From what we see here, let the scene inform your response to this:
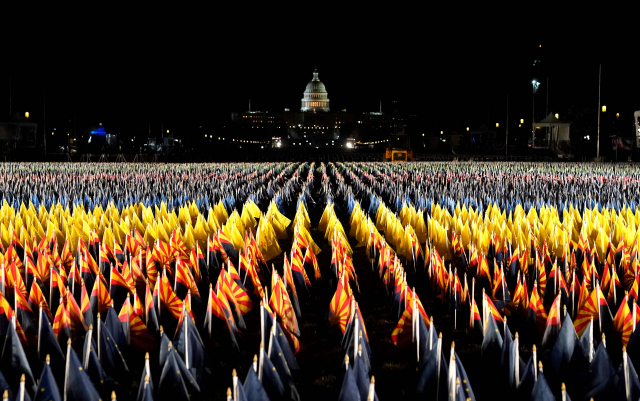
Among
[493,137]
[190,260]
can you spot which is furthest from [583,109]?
[190,260]

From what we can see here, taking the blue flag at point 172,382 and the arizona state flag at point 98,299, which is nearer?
the blue flag at point 172,382

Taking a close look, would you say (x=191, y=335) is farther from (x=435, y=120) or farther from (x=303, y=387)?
(x=435, y=120)

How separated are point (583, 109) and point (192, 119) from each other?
7852 centimetres

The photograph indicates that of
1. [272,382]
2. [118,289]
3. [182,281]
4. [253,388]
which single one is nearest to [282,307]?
[182,281]

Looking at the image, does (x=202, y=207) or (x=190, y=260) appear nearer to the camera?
(x=190, y=260)

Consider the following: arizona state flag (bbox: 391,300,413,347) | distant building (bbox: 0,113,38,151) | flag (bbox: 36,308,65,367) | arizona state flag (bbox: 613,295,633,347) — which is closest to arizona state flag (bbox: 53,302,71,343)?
flag (bbox: 36,308,65,367)

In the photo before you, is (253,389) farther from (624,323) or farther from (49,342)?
(624,323)

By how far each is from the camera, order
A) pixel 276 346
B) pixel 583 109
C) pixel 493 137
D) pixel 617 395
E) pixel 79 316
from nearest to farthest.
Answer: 1. pixel 617 395
2. pixel 276 346
3. pixel 79 316
4. pixel 583 109
5. pixel 493 137

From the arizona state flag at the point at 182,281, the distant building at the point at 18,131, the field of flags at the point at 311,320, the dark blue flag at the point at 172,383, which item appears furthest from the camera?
the distant building at the point at 18,131

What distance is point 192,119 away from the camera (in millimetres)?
136125

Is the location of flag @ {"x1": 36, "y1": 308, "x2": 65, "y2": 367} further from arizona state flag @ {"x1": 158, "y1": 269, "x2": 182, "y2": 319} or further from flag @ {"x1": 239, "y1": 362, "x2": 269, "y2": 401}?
flag @ {"x1": 239, "y1": 362, "x2": 269, "y2": 401}

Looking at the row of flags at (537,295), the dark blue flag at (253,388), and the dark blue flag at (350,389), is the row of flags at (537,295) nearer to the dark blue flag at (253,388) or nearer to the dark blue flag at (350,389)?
the dark blue flag at (350,389)

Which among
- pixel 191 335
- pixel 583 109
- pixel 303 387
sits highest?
pixel 583 109

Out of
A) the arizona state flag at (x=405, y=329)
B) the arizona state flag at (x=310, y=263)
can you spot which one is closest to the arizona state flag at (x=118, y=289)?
the arizona state flag at (x=310, y=263)
